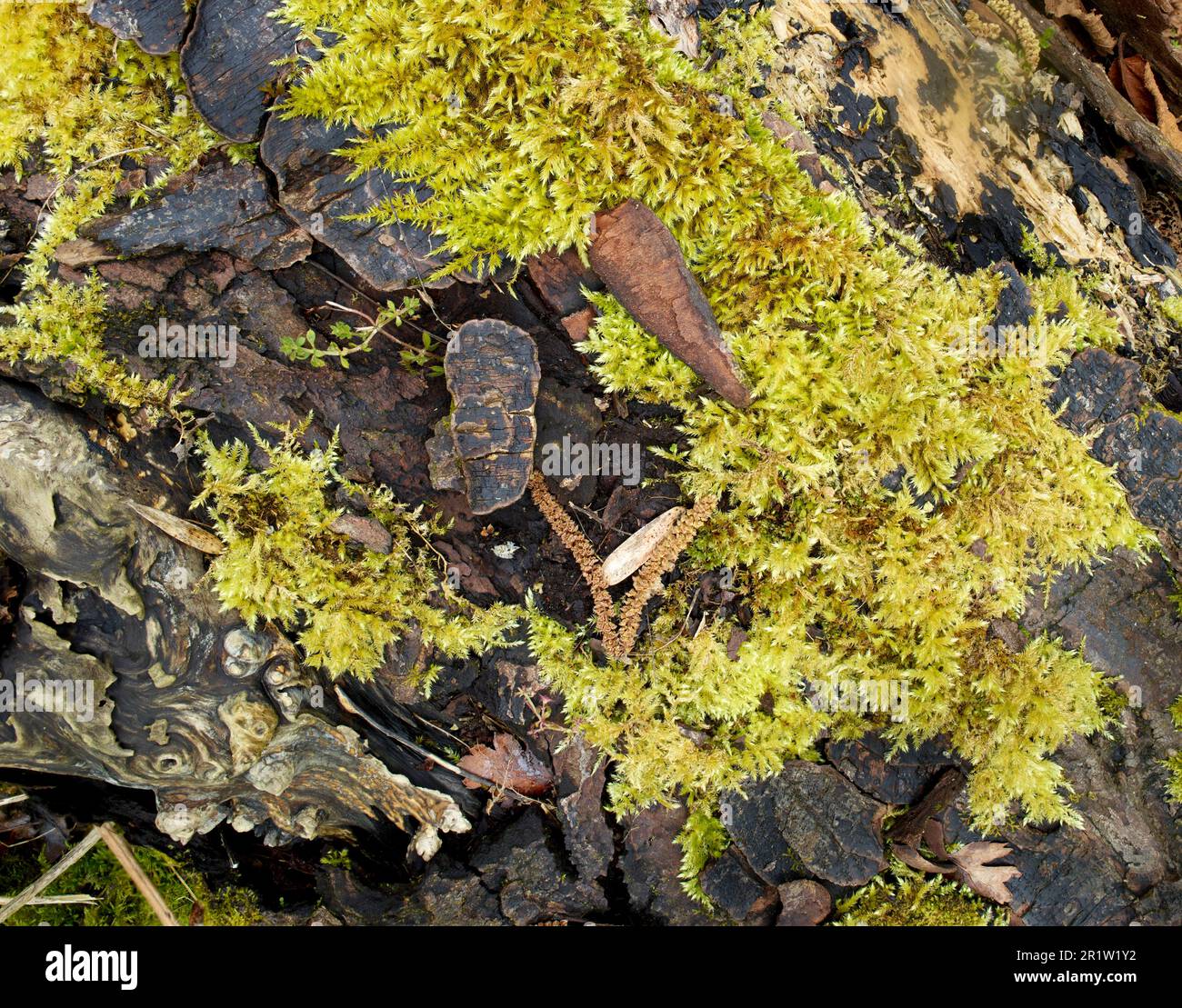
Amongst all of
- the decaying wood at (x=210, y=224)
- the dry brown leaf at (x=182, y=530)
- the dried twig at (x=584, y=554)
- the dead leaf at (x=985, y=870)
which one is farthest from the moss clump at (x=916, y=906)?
the decaying wood at (x=210, y=224)

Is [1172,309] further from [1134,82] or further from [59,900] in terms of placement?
[59,900]

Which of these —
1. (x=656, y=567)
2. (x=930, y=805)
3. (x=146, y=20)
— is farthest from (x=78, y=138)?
(x=930, y=805)

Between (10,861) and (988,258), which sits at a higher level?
(988,258)

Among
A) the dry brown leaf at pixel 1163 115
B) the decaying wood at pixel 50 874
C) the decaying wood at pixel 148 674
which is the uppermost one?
the dry brown leaf at pixel 1163 115

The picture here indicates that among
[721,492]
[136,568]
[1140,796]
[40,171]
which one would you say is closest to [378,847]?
[136,568]

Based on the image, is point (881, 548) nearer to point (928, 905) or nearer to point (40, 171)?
point (928, 905)

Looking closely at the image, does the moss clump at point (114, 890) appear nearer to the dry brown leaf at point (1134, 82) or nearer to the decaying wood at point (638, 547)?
the decaying wood at point (638, 547)
